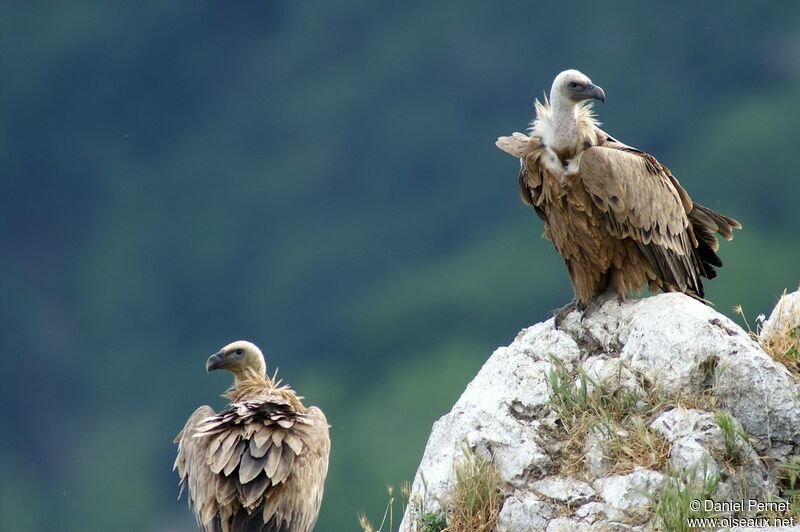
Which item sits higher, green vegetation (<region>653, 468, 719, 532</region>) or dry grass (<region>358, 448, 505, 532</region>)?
dry grass (<region>358, 448, 505, 532</region>)

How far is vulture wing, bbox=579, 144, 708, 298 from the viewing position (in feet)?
25.2

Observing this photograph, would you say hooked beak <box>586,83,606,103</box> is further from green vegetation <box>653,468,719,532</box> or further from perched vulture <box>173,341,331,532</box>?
perched vulture <box>173,341,331,532</box>

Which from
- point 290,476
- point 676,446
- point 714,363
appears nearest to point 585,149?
point 714,363

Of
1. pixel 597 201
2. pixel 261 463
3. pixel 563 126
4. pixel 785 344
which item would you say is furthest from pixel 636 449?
pixel 563 126

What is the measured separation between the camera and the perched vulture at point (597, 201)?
25.3 feet

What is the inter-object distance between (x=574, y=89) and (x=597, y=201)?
31.4 inches

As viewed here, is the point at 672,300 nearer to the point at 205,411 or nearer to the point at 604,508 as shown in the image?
the point at 604,508

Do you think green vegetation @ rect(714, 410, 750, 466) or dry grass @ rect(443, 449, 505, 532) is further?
dry grass @ rect(443, 449, 505, 532)

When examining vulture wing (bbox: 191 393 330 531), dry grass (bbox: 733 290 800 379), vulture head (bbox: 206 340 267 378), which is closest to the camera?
dry grass (bbox: 733 290 800 379)

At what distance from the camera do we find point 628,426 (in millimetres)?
6531

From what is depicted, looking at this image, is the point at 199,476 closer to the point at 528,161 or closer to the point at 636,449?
the point at 636,449

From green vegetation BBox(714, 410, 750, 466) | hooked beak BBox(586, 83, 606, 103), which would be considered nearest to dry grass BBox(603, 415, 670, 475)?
green vegetation BBox(714, 410, 750, 466)

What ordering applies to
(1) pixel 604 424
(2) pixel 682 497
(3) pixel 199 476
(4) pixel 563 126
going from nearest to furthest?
(2) pixel 682 497
(1) pixel 604 424
(3) pixel 199 476
(4) pixel 563 126

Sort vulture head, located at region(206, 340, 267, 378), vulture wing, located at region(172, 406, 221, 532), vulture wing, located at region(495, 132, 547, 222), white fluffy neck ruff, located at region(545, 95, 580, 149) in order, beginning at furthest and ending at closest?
vulture head, located at region(206, 340, 267, 378), vulture wing, located at region(495, 132, 547, 222), white fluffy neck ruff, located at region(545, 95, 580, 149), vulture wing, located at region(172, 406, 221, 532)
